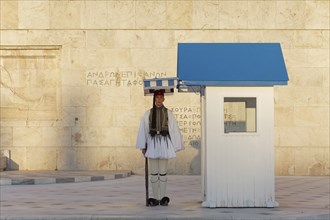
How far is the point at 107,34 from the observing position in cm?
2409

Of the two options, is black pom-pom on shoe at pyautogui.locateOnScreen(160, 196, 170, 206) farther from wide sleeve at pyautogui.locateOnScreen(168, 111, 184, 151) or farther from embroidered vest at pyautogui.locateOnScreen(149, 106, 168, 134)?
embroidered vest at pyautogui.locateOnScreen(149, 106, 168, 134)

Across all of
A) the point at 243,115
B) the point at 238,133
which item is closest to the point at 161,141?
the point at 238,133

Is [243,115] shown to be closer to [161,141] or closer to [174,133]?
[174,133]

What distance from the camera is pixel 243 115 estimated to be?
14.6 m

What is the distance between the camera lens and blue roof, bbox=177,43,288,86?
1438 centimetres

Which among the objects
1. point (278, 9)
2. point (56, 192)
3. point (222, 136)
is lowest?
point (56, 192)

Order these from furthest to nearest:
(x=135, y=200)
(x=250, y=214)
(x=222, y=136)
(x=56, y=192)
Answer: (x=56, y=192) → (x=135, y=200) → (x=222, y=136) → (x=250, y=214)

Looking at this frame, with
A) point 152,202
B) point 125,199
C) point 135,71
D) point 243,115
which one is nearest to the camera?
point 243,115

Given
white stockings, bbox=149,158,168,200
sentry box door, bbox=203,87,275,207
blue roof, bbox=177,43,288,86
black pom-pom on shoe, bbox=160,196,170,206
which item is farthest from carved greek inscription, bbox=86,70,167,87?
sentry box door, bbox=203,87,275,207

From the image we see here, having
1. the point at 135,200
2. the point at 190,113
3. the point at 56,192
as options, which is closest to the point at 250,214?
the point at 135,200

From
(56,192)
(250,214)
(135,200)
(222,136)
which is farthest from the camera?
(56,192)

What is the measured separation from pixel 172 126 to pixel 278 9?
992 cm

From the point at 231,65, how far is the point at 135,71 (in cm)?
952

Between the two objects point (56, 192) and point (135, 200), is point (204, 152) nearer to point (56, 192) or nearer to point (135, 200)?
point (135, 200)
